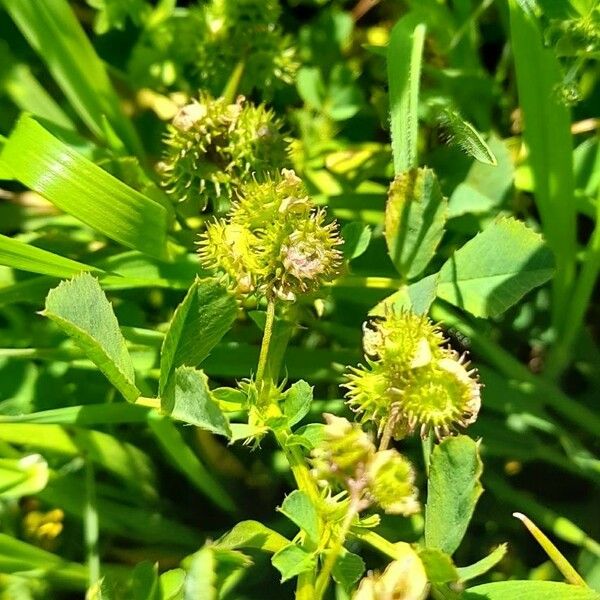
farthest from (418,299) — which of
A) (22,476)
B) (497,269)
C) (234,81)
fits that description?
(22,476)

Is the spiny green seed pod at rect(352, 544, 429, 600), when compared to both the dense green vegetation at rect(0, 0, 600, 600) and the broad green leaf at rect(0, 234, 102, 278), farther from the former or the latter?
the broad green leaf at rect(0, 234, 102, 278)

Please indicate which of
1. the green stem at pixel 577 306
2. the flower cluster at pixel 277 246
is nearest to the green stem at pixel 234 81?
the flower cluster at pixel 277 246

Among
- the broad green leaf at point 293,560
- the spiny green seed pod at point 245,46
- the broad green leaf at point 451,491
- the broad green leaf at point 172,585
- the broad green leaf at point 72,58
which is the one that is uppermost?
the spiny green seed pod at point 245,46

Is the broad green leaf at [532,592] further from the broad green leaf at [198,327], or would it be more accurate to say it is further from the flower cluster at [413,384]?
the broad green leaf at [198,327]

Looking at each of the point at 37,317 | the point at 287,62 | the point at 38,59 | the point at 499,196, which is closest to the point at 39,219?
the point at 37,317

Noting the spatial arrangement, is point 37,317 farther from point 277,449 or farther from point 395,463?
point 395,463

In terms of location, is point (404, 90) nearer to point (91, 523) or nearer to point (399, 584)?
point (399, 584)
